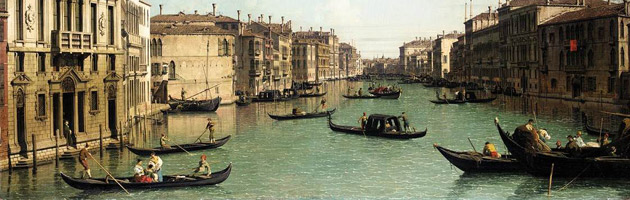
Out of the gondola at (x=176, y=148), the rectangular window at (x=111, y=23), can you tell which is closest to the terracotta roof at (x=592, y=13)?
the gondola at (x=176, y=148)

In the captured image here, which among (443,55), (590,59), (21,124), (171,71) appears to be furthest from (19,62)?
(443,55)

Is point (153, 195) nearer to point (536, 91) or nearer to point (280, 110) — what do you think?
point (280, 110)

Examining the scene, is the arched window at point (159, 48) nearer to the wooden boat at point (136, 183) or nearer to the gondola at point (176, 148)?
the gondola at point (176, 148)

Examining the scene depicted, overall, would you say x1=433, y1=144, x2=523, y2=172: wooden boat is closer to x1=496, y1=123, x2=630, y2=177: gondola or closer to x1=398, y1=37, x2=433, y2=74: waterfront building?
x1=496, y1=123, x2=630, y2=177: gondola

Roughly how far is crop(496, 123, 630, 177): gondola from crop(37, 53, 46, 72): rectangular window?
10141 mm

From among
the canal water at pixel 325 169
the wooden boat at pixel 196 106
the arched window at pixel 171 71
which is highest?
the arched window at pixel 171 71

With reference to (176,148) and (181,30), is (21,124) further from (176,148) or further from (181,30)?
(181,30)

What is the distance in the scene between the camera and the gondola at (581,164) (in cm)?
1362

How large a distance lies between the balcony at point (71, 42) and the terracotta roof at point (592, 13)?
77.5 feet

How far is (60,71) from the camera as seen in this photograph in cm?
1617

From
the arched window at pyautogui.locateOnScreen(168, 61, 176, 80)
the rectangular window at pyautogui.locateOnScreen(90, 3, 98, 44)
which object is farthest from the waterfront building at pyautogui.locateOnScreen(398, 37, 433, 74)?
the rectangular window at pyautogui.locateOnScreen(90, 3, 98, 44)

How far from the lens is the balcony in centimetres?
1582

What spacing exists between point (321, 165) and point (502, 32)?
35709 millimetres

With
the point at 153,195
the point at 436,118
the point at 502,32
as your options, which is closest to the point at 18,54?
the point at 153,195
